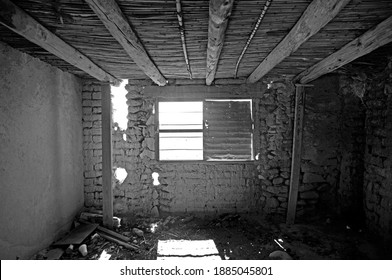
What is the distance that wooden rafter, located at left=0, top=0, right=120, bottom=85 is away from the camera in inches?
70.4

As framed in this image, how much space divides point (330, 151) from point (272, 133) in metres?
1.12

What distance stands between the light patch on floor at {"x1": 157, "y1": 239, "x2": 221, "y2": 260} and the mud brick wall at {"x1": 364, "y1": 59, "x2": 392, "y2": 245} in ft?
8.26

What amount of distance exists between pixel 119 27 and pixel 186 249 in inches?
123

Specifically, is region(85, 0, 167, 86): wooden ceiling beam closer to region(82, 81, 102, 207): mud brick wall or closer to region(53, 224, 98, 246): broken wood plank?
region(82, 81, 102, 207): mud brick wall

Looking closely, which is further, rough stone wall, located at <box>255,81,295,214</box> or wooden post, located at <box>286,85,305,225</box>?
rough stone wall, located at <box>255,81,295,214</box>

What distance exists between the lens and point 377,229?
3.47 m

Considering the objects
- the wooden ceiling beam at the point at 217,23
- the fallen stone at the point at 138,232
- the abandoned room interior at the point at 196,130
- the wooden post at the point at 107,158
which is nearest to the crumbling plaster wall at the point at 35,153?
the abandoned room interior at the point at 196,130

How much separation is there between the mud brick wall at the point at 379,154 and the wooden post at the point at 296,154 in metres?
1.03

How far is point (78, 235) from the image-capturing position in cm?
360

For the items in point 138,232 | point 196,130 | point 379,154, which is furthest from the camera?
point 196,130

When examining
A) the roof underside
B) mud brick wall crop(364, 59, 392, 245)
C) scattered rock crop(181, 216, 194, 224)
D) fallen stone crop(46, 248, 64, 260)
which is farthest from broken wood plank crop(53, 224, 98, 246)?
mud brick wall crop(364, 59, 392, 245)

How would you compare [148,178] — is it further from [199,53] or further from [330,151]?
[330,151]

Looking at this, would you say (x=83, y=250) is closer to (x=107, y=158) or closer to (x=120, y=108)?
(x=107, y=158)

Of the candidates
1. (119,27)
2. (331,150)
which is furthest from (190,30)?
(331,150)
